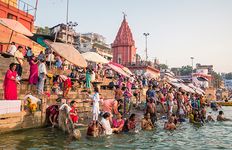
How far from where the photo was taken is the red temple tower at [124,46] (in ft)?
187

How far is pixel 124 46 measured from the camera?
57.2m

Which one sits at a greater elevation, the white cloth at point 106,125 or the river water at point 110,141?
the white cloth at point 106,125

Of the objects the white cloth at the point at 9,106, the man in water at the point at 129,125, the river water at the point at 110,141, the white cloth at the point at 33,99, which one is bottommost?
the river water at the point at 110,141

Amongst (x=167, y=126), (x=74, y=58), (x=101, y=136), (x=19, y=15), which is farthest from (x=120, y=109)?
(x=19, y=15)

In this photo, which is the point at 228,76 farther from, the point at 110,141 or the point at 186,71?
the point at 110,141

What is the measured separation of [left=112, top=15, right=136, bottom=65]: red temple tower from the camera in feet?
187

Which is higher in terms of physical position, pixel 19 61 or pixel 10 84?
pixel 19 61

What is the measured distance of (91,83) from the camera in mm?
19109

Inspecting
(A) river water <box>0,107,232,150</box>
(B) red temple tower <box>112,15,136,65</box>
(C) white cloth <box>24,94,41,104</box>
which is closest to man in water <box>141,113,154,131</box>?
(A) river water <box>0,107,232,150</box>

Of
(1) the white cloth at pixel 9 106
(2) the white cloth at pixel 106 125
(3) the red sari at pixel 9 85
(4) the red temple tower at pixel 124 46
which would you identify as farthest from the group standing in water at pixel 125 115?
(4) the red temple tower at pixel 124 46

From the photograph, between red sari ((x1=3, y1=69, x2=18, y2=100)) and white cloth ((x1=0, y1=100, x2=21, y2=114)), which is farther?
red sari ((x1=3, y1=69, x2=18, y2=100))

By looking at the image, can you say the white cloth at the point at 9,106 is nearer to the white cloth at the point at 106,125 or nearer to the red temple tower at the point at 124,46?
the white cloth at the point at 106,125

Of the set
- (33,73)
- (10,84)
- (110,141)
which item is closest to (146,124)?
(110,141)

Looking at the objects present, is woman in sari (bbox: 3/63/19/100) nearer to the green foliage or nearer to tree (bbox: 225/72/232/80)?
the green foliage
